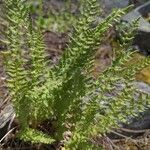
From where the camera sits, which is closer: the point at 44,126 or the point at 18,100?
the point at 18,100

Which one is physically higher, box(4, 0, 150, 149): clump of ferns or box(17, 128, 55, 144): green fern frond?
box(4, 0, 150, 149): clump of ferns

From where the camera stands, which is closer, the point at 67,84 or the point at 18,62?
the point at 18,62

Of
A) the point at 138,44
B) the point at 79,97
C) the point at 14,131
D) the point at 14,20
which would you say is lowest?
the point at 14,131

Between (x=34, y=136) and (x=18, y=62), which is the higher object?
(x=18, y=62)

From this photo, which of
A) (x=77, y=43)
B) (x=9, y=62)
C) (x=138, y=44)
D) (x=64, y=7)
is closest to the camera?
(x=9, y=62)

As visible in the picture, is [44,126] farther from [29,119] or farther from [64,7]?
[64,7]

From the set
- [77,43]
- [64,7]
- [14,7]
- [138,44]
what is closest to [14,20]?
[14,7]

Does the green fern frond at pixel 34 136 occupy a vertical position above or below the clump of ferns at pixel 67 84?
below

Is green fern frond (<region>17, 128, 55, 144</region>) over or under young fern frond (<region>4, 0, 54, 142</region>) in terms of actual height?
under
